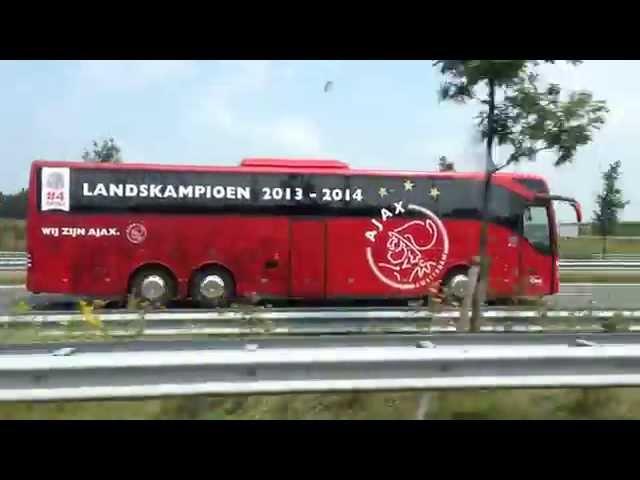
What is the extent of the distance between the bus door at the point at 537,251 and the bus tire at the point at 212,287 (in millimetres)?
6535

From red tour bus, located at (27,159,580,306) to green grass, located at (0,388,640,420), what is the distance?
Answer: 8.09 m

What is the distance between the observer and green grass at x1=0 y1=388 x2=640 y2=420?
4500 mm

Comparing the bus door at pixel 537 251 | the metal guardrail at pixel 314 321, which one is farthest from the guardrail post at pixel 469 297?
the bus door at pixel 537 251

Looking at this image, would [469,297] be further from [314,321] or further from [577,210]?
[577,210]

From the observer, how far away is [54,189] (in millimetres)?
12906

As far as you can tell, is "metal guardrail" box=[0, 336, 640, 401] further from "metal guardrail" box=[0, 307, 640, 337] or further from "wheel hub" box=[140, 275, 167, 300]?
"wheel hub" box=[140, 275, 167, 300]

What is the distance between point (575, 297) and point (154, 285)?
437 inches

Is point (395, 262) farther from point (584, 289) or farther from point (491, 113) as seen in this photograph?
point (584, 289)

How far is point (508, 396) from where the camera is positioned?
471 cm

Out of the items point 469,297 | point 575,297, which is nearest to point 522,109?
point 469,297

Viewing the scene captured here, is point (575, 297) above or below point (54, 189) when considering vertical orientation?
below

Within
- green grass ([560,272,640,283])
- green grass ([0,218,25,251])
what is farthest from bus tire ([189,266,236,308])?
green grass ([0,218,25,251])
